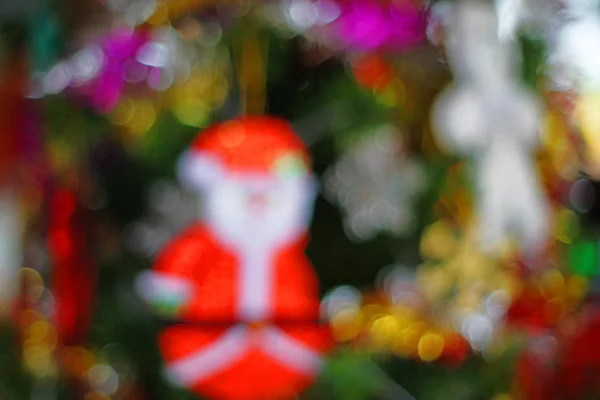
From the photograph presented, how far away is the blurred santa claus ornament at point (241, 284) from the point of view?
0.44 metres

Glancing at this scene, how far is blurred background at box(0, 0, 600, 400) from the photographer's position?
46cm

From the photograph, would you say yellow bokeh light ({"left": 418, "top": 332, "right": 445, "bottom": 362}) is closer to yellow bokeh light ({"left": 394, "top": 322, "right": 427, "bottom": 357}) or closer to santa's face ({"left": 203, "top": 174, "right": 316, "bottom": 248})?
yellow bokeh light ({"left": 394, "top": 322, "right": 427, "bottom": 357})

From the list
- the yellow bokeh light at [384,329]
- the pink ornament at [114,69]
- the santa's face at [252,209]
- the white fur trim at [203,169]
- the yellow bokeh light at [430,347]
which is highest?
the pink ornament at [114,69]

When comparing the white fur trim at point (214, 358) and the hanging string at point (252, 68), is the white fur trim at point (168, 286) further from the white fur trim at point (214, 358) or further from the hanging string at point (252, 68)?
the hanging string at point (252, 68)

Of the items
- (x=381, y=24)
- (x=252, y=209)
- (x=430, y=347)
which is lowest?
(x=430, y=347)

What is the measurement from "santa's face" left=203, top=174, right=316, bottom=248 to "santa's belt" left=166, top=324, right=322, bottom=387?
0.22 feet

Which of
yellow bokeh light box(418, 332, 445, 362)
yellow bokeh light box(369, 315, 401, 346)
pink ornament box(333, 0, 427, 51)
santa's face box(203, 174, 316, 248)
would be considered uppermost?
pink ornament box(333, 0, 427, 51)

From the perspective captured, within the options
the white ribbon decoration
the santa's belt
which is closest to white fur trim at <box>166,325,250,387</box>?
the santa's belt

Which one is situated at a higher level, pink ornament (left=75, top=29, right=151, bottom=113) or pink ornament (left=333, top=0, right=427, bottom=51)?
pink ornament (left=333, top=0, right=427, bottom=51)

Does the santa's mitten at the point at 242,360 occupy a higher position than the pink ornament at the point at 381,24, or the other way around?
the pink ornament at the point at 381,24

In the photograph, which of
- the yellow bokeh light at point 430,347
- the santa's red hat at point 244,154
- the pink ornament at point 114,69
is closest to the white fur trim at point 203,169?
the santa's red hat at point 244,154

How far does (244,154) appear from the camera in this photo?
45 centimetres

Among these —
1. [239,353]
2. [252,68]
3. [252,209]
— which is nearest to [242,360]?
[239,353]

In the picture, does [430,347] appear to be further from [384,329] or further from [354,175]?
[354,175]
